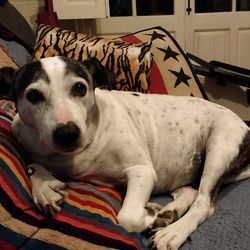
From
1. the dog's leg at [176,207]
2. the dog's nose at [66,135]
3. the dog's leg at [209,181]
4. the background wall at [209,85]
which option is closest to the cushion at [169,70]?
the dog's leg at [209,181]

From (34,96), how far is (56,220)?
0.41m

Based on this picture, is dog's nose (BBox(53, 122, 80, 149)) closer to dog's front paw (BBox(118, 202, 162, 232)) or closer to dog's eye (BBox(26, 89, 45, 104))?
dog's eye (BBox(26, 89, 45, 104))

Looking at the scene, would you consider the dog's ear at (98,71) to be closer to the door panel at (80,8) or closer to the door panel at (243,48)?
the door panel at (80,8)

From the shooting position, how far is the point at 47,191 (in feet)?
4.11

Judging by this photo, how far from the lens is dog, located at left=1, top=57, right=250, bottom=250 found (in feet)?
4.16

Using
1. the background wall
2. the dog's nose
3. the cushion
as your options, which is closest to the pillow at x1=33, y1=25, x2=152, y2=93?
the cushion

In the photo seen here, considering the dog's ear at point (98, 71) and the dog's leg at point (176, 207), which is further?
the dog's ear at point (98, 71)

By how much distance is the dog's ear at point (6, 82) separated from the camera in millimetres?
1416

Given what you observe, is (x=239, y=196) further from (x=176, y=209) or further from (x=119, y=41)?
(x=119, y=41)

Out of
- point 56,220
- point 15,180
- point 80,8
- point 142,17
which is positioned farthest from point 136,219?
point 142,17

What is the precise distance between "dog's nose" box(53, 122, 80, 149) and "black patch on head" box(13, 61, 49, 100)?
8.2 inches

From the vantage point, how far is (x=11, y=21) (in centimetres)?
254

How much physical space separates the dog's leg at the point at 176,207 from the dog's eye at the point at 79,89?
505mm

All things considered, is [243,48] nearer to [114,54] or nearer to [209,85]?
[209,85]
